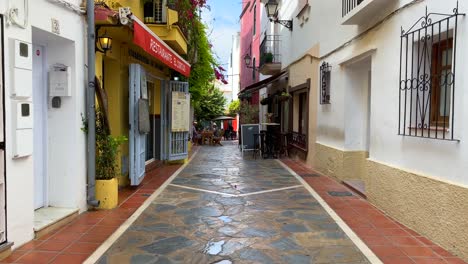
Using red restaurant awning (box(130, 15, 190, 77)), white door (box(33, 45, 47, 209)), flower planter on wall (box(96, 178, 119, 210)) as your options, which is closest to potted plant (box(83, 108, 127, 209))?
flower planter on wall (box(96, 178, 119, 210))

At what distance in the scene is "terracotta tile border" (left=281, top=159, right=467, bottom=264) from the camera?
4.66 m

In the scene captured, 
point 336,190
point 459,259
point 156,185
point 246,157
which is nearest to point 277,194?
point 336,190

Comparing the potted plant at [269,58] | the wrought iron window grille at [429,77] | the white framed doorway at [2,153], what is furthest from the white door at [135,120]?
the potted plant at [269,58]

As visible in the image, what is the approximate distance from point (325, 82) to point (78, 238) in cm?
731

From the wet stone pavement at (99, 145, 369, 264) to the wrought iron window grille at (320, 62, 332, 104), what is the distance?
8.67ft

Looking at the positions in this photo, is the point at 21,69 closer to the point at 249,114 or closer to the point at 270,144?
the point at 270,144

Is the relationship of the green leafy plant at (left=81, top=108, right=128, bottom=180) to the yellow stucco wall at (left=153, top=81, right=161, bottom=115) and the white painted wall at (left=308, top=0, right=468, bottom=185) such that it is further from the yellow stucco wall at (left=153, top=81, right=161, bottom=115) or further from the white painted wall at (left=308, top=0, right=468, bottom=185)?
the yellow stucco wall at (left=153, top=81, right=161, bottom=115)

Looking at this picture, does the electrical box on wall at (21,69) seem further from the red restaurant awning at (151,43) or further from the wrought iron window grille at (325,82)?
the wrought iron window grille at (325,82)

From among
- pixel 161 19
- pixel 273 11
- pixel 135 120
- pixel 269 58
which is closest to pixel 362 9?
pixel 135 120

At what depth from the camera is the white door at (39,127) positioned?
19.1 feet

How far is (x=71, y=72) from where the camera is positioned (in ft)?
19.6

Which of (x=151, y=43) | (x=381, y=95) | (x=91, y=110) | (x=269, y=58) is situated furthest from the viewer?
(x=269, y=58)

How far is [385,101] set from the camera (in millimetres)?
6734

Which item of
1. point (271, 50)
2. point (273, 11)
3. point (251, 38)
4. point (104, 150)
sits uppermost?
point (251, 38)
